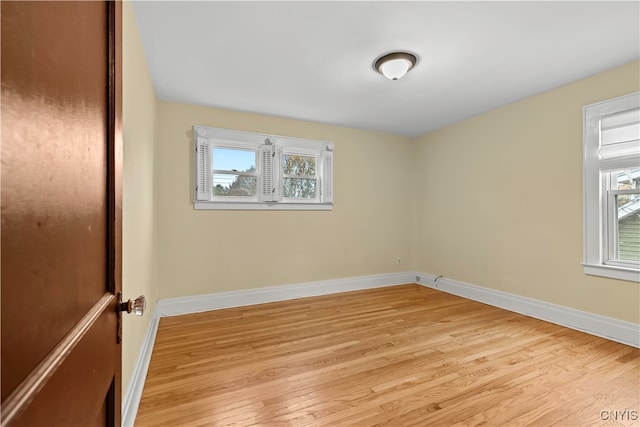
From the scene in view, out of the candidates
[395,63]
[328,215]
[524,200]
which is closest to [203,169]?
[328,215]

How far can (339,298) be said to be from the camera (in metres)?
3.87

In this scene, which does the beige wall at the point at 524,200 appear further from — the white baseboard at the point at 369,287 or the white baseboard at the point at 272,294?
the white baseboard at the point at 272,294

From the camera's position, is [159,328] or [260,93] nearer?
[159,328]

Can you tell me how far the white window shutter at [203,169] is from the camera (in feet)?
11.0

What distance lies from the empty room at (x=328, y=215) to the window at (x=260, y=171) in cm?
3

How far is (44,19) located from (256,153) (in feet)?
11.1

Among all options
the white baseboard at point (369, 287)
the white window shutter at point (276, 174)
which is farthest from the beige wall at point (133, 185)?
the white window shutter at point (276, 174)

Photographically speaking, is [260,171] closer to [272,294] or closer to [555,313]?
[272,294]

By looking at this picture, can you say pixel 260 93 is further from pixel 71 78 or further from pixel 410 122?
pixel 71 78

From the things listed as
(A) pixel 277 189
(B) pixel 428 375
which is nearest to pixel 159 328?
(A) pixel 277 189

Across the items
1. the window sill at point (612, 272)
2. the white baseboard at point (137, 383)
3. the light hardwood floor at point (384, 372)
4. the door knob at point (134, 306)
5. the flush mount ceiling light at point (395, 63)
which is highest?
the flush mount ceiling light at point (395, 63)

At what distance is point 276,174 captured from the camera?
12.4 feet

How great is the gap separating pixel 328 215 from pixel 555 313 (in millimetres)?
2796

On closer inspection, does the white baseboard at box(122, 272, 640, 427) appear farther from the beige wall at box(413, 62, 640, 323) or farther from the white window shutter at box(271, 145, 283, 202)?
the white window shutter at box(271, 145, 283, 202)
